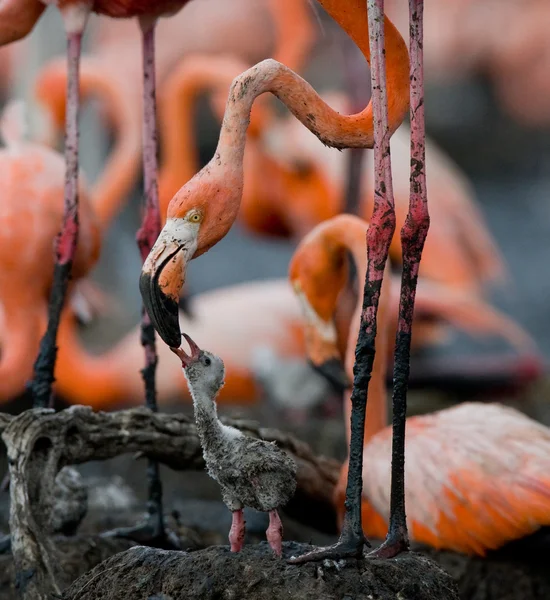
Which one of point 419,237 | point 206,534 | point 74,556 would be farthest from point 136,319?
point 419,237

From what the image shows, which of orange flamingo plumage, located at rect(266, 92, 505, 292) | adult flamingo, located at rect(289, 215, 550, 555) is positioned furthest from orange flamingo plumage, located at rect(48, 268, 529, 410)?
adult flamingo, located at rect(289, 215, 550, 555)

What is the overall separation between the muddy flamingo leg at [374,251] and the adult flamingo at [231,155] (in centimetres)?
15

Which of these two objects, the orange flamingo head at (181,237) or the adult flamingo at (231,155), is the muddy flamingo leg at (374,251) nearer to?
the adult flamingo at (231,155)

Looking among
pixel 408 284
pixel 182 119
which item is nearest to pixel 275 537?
pixel 408 284

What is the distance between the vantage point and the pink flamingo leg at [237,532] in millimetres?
2297

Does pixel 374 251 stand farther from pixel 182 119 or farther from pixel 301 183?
pixel 182 119

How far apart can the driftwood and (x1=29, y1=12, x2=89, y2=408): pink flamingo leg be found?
31 centimetres

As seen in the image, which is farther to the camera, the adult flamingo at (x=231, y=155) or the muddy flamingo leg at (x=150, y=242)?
the muddy flamingo leg at (x=150, y=242)

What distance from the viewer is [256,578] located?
2.16 metres

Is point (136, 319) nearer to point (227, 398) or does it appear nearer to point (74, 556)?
point (227, 398)

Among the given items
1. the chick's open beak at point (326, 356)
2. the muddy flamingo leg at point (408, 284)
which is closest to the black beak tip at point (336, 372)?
the chick's open beak at point (326, 356)

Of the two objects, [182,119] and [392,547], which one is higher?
[182,119]

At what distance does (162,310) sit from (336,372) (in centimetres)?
147

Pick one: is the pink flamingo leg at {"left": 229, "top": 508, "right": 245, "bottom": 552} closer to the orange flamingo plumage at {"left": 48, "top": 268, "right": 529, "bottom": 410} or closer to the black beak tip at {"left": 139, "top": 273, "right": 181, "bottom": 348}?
the black beak tip at {"left": 139, "top": 273, "right": 181, "bottom": 348}
